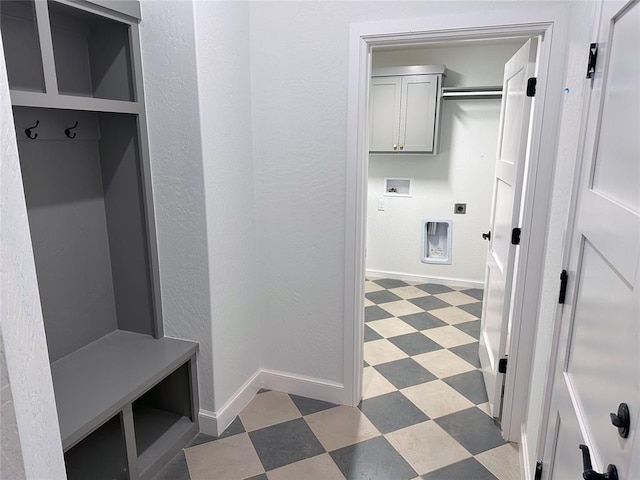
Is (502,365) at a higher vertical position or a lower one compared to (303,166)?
lower

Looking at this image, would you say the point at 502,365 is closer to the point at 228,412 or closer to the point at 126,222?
the point at 228,412

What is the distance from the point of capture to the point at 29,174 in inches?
74.0

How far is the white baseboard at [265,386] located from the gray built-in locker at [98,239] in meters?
0.10

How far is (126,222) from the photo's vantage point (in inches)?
89.1

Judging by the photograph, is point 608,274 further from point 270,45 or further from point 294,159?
point 270,45

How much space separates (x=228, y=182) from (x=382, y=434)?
5.08 ft

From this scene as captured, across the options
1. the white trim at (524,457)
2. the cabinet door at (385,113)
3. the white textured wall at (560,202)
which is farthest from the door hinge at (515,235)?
the cabinet door at (385,113)

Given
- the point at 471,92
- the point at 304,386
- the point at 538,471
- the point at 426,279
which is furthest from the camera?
the point at 426,279

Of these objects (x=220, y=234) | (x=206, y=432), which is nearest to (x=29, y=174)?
(x=220, y=234)

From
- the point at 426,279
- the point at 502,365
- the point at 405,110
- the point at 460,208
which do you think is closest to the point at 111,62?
the point at 502,365

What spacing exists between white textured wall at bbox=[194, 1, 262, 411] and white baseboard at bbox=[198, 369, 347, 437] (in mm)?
60

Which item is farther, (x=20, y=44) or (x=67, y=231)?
(x=67, y=231)

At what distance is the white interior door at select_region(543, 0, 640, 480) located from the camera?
887 millimetres

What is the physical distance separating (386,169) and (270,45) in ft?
8.21
